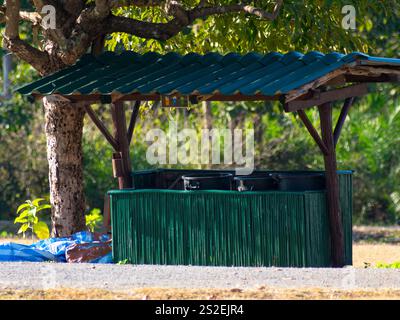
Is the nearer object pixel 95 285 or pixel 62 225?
pixel 95 285

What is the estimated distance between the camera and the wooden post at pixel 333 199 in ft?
44.2

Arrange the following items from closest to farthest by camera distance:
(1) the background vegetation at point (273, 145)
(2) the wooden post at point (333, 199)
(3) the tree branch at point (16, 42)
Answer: (2) the wooden post at point (333, 199)
(3) the tree branch at point (16, 42)
(1) the background vegetation at point (273, 145)

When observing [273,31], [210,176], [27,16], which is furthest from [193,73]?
[273,31]

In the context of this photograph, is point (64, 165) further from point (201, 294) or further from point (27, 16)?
point (201, 294)

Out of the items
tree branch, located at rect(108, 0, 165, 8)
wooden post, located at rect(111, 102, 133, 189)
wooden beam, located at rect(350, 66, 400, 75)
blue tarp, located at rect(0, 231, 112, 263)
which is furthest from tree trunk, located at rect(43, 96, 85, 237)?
wooden beam, located at rect(350, 66, 400, 75)

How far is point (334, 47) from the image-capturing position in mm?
17812

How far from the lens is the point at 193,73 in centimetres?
1406

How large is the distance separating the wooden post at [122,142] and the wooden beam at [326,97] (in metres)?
3.11

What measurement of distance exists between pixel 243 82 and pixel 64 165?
3.62m

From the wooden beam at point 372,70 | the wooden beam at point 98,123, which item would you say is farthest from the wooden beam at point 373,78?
the wooden beam at point 98,123

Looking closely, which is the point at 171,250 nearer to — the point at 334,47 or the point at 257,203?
the point at 257,203

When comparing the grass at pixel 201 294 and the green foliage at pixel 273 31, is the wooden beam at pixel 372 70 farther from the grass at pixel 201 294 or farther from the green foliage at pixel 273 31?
the grass at pixel 201 294

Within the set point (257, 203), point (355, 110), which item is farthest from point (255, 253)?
point (355, 110)

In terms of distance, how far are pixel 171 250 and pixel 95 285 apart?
2512 mm
